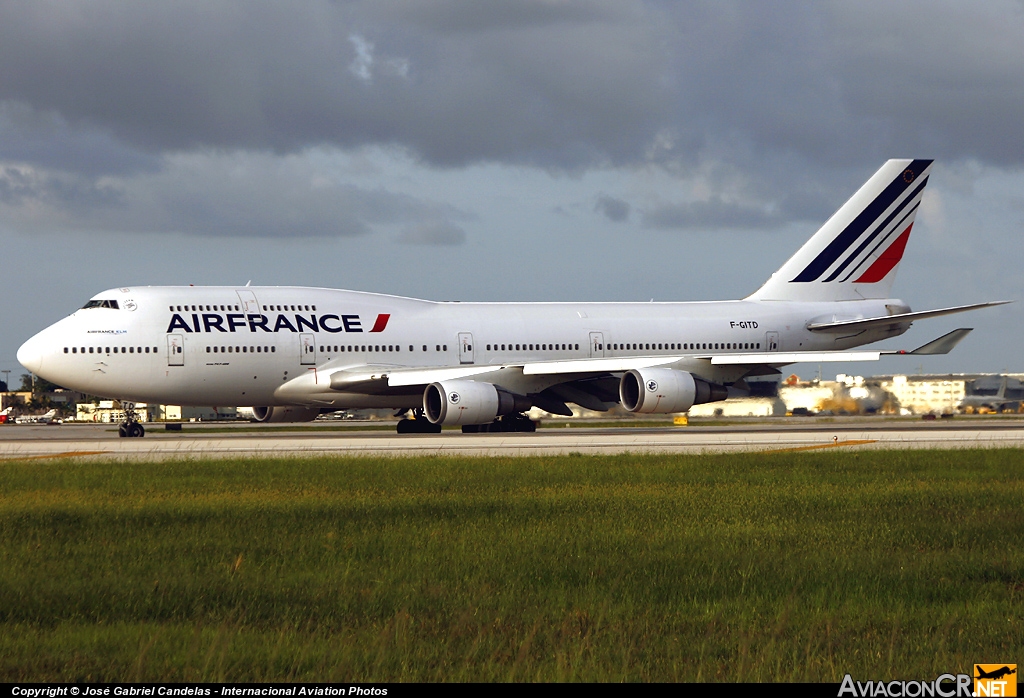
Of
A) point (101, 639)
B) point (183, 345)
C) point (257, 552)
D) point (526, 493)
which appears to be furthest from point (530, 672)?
point (183, 345)

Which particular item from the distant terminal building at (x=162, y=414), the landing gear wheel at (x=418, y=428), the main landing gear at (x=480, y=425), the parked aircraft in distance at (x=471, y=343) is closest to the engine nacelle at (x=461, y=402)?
the parked aircraft in distance at (x=471, y=343)

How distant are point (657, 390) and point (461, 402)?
18.9ft

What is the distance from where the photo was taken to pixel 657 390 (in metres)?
35.2

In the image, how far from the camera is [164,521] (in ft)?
45.8

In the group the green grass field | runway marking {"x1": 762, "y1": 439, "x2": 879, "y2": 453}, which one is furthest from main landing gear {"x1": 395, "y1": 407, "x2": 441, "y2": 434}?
the green grass field

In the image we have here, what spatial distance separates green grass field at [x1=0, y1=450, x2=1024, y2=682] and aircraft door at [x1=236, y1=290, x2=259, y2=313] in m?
18.1

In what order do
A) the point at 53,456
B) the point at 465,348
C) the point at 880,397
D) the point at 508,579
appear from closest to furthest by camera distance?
the point at 508,579, the point at 53,456, the point at 465,348, the point at 880,397

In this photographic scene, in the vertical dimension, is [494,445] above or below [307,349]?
below

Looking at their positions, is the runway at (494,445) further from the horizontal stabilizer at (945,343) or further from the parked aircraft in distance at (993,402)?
the parked aircraft in distance at (993,402)

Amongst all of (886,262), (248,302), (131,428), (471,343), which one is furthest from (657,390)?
(131,428)

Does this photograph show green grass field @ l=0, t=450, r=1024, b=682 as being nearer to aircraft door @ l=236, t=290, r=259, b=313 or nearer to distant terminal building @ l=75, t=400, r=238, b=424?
aircraft door @ l=236, t=290, r=259, b=313

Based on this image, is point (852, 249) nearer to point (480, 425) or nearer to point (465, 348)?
point (465, 348)

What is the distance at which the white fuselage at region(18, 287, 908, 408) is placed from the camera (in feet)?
115

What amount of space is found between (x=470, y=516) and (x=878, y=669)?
7545 millimetres
